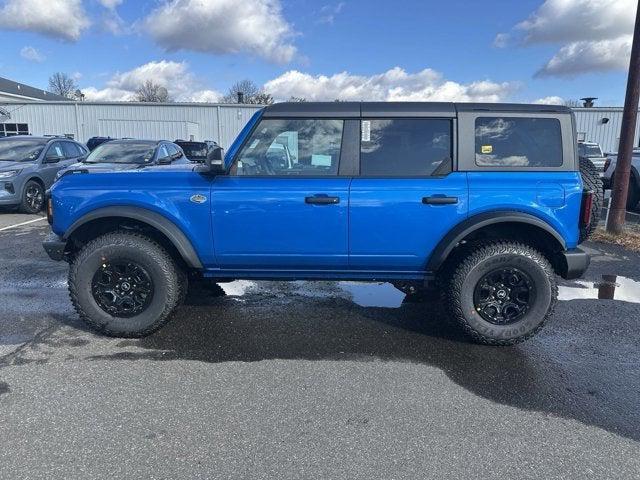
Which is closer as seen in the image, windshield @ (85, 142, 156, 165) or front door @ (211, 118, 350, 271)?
front door @ (211, 118, 350, 271)

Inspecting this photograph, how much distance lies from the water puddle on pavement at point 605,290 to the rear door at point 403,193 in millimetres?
2312

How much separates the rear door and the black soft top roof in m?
0.05

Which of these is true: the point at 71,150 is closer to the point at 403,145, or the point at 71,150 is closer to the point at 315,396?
the point at 403,145

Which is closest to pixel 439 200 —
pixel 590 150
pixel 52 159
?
pixel 52 159

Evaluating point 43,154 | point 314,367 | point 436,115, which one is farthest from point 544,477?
point 43,154

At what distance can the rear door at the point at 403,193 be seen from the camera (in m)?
3.62

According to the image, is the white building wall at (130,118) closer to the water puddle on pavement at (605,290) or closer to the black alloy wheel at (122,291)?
the water puddle on pavement at (605,290)

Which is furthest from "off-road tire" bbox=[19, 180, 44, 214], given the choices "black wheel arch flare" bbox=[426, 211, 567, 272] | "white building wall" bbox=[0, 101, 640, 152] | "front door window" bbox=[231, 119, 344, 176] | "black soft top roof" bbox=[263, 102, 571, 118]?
"white building wall" bbox=[0, 101, 640, 152]

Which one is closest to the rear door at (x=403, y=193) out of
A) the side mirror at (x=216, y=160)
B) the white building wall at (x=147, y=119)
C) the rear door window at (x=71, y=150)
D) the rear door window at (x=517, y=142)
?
the rear door window at (x=517, y=142)

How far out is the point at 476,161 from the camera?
3.70m

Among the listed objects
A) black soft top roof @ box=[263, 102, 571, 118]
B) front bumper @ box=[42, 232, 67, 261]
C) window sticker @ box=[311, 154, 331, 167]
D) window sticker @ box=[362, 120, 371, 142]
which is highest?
black soft top roof @ box=[263, 102, 571, 118]

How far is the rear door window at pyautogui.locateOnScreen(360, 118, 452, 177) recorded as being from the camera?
12.2ft

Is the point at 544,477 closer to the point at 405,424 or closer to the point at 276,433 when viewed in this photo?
the point at 405,424

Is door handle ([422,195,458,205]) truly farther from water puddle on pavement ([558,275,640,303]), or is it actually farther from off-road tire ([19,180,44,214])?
off-road tire ([19,180,44,214])
